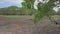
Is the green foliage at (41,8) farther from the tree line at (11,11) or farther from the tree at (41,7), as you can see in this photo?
the tree line at (11,11)

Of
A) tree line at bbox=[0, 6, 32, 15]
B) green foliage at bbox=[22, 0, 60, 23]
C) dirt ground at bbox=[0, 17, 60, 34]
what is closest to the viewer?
green foliage at bbox=[22, 0, 60, 23]

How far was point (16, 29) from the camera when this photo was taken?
4980 mm

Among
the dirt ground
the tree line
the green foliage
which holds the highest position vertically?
the green foliage

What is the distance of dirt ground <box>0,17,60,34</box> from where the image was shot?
191 inches

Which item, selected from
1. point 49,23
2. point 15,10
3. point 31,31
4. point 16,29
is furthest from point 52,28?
point 15,10

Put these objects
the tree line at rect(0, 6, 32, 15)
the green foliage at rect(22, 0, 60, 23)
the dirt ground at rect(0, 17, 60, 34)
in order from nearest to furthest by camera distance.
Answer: the green foliage at rect(22, 0, 60, 23)
the dirt ground at rect(0, 17, 60, 34)
the tree line at rect(0, 6, 32, 15)

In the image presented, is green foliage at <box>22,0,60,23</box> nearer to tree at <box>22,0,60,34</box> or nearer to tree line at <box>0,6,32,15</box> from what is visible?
tree at <box>22,0,60,34</box>

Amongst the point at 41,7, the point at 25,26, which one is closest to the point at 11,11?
the point at 25,26

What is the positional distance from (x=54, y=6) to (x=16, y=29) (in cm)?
138

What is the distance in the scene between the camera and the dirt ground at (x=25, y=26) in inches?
191

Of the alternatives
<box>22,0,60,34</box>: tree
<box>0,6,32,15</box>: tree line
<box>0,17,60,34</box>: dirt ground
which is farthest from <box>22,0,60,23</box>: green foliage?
<box>0,6,32,15</box>: tree line

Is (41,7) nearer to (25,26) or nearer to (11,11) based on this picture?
(25,26)

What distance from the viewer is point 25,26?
→ 17.0 ft

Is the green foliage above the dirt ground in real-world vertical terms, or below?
above
